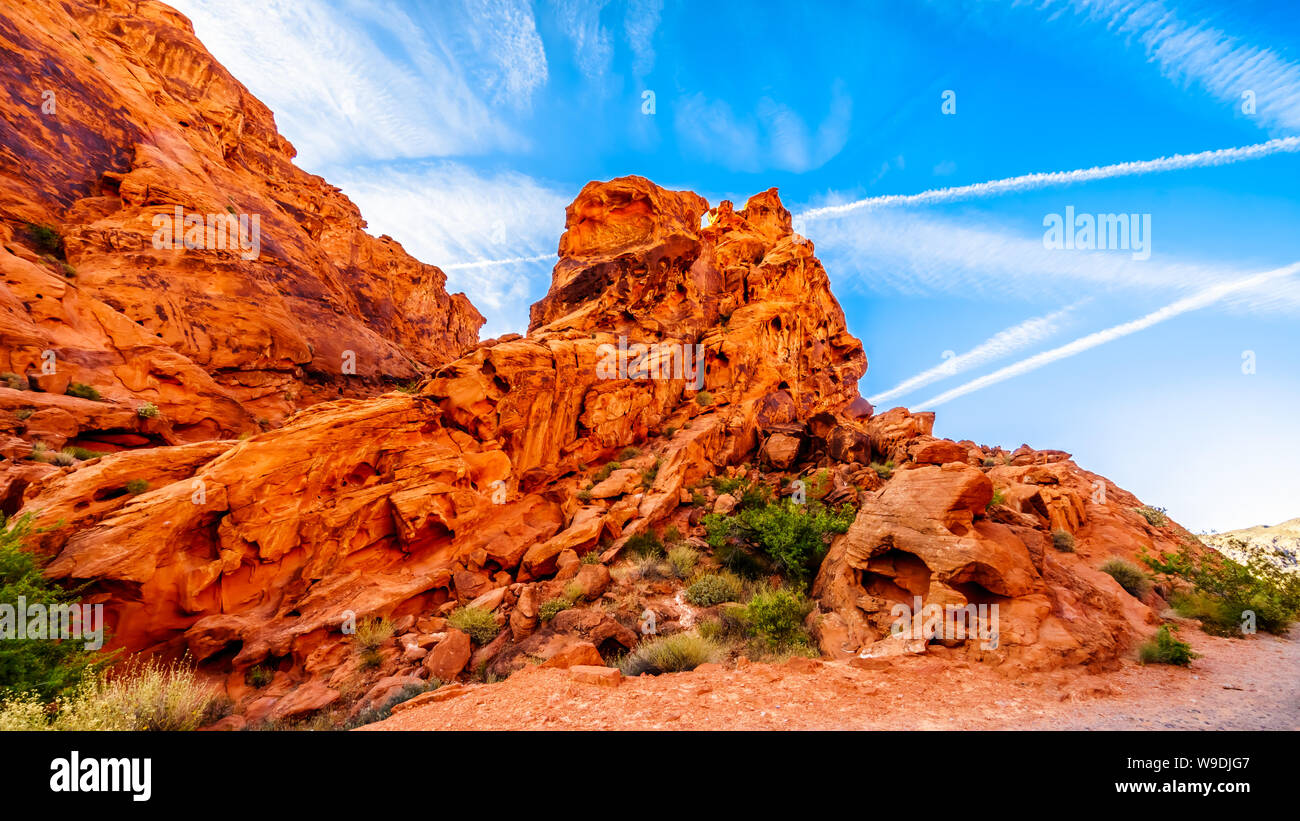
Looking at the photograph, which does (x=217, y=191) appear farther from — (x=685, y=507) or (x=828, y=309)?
(x=828, y=309)

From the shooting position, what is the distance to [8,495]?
787cm

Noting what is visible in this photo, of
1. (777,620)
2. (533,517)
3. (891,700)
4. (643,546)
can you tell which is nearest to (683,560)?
(643,546)

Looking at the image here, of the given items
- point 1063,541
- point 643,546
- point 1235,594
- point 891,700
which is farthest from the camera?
point 643,546

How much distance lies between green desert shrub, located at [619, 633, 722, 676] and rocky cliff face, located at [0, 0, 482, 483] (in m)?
14.8

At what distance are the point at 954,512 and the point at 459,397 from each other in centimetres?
1407

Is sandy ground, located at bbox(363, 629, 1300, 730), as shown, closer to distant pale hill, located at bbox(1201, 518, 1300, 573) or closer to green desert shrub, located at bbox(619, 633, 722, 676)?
green desert shrub, located at bbox(619, 633, 722, 676)

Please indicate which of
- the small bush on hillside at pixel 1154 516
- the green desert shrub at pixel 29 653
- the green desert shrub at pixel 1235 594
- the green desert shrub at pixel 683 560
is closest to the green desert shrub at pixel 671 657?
the green desert shrub at pixel 683 560

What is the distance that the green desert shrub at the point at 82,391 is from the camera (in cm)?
1148

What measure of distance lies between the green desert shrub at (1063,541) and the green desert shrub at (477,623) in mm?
15095

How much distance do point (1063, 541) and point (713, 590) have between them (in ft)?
33.3

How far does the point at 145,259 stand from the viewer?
51.0 ft

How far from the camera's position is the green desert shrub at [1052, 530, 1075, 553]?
37.3 ft

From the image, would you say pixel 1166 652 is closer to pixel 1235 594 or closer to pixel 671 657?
pixel 1235 594
